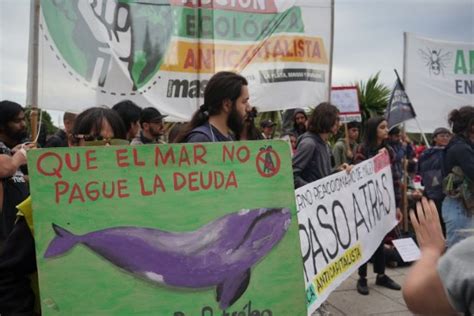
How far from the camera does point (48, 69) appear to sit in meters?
3.48

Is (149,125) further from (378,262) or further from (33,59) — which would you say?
(378,262)

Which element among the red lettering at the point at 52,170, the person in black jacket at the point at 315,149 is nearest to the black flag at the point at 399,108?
the person in black jacket at the point at 315,149

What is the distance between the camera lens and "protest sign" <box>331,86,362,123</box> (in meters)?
7.13

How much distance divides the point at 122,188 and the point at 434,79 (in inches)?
249

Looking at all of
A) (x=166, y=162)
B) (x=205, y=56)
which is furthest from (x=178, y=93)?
(x=166, y=162)

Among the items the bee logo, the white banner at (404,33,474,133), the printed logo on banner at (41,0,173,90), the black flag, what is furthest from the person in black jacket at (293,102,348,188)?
the bee logo

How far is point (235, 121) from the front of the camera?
2.64 m

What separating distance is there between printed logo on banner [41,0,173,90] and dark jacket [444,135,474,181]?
8.47 feet

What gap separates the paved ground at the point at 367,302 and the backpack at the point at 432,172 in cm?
149

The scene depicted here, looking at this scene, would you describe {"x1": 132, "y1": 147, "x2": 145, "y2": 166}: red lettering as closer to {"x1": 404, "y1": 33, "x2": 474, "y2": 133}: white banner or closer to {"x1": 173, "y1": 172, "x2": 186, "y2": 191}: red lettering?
{"x1": 173, "y1": 172, "x2": 186, "y2": 191}: red lettering

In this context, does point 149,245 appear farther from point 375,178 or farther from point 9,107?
point 375,178

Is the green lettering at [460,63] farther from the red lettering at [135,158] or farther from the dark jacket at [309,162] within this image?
the red lettering at [135,158]

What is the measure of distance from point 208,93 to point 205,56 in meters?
1.82

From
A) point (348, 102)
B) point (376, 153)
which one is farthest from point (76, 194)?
point (348, 102)
